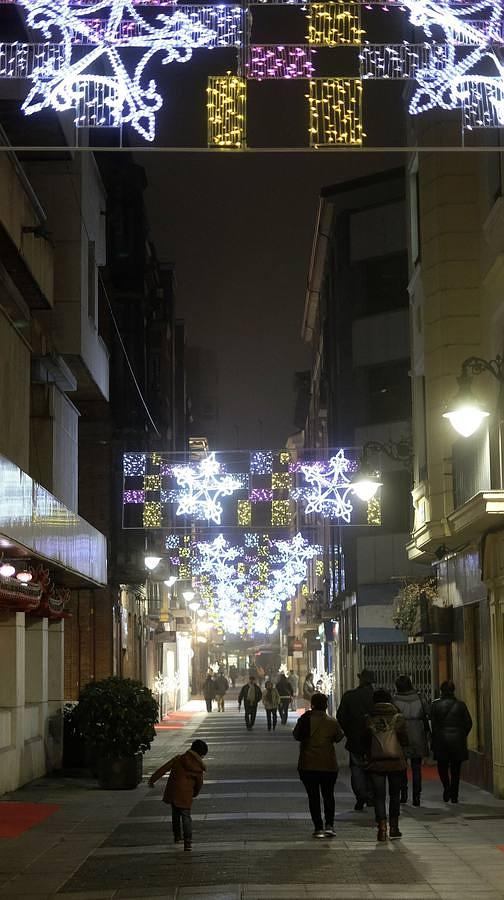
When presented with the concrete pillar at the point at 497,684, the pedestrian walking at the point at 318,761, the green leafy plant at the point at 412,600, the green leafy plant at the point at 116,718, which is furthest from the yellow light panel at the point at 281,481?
the pedestrian walking at the point at 318,761

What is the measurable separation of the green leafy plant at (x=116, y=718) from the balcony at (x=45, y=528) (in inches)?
90.5

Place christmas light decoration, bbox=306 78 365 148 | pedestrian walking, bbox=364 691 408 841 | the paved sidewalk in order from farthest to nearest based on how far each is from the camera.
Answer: pedestrian walking, bbox=364 691 408 841
the paved sidewalk
christmas light decoration, bbox=306 78 365 148

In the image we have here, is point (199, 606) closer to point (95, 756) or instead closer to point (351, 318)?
point (351, 318)

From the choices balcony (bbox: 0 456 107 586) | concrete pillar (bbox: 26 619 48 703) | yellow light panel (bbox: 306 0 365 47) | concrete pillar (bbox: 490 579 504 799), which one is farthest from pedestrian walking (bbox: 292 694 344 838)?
concrete pillar (bbox: 26 619 48 703)

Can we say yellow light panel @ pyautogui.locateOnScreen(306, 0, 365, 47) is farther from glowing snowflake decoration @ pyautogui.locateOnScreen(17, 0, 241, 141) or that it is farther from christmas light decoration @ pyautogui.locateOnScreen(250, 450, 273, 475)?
christmas light decoration @ pyautogui.locateOnScreen(250, 450, 273, 475)

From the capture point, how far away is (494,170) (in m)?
21.1

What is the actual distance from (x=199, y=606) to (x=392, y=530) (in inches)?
1389

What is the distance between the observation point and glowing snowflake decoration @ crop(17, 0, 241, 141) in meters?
11.5

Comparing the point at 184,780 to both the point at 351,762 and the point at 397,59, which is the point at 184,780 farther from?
the point at 397,59

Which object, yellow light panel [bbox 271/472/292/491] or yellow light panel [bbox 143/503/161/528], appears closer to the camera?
yellow light panel [bbox 271/472/292/491]

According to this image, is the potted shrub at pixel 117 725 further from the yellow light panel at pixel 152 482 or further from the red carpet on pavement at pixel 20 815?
the yellow light panel at pixel 152 482

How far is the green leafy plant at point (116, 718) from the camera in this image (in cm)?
2216

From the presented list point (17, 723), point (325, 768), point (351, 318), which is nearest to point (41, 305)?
point (17, 723)

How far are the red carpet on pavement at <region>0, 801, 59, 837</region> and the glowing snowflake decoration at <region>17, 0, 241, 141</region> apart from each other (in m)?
9.16
